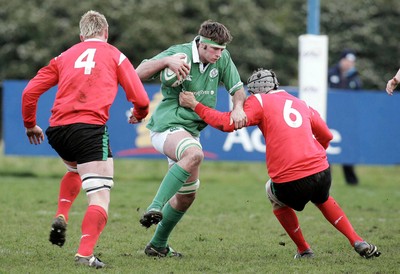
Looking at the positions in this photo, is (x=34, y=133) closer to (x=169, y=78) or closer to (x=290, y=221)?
(x=169, y=78)

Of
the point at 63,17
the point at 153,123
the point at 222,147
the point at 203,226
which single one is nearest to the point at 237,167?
the point at 222,147

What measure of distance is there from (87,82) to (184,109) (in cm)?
105

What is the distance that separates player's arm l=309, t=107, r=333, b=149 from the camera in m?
7.53

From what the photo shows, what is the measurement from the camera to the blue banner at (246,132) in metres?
15.2

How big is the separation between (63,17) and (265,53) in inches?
294

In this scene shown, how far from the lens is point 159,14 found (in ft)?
103

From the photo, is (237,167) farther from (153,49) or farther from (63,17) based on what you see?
(63,17)

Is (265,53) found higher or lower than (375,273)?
lower

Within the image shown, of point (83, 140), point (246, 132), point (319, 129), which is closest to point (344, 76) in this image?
point (246, 132)

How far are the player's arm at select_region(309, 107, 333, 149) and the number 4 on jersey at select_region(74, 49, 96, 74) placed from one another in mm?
1916

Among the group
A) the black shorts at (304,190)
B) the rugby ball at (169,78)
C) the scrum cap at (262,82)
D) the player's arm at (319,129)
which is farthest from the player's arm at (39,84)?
the player's arm at (319,129)

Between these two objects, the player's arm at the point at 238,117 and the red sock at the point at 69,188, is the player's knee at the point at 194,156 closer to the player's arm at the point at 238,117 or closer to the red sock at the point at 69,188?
the player's arm at the point at 238,117

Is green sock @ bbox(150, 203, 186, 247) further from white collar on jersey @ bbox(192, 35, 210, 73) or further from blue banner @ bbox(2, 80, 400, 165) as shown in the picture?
blue banner @ bbox(2, 80, 400, 165)

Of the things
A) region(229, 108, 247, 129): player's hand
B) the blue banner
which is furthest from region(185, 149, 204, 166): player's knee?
the blue banner
